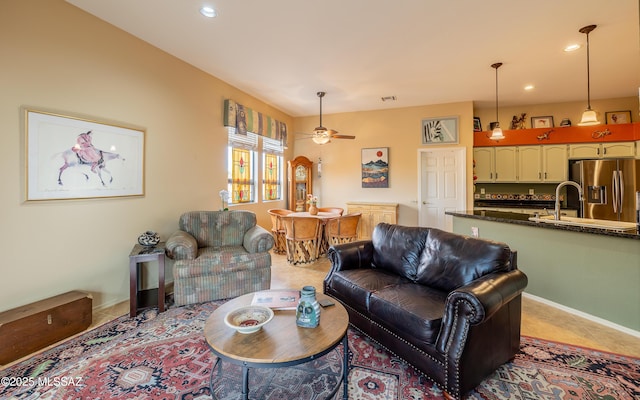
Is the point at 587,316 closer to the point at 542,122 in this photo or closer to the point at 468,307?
the point at 468,307

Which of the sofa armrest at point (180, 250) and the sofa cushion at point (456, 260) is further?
the sofa armrest at point (180, 250)

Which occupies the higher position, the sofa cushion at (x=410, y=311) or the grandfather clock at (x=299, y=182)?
the grandfather clock at (x=299, y=182)

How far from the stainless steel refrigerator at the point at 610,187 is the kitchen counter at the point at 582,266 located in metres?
2.90

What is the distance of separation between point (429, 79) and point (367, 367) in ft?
13.6

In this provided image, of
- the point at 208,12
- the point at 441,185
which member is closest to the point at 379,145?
the point at 441,185

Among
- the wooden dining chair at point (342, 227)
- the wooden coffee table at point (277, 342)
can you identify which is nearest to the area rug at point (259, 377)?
the wooden coffee table at point (277, 342)

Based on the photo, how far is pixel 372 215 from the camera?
5.82 meters

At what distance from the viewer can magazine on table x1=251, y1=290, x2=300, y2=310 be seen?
1.87 m

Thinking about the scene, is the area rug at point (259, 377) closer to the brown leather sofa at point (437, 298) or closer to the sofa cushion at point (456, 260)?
the brown leather sofa at point (437, 298)

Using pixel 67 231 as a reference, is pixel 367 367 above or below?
below

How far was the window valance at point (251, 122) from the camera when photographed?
444 cm

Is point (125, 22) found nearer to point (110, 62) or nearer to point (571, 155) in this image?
point (110, 62)

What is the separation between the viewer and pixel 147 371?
1.88 metres

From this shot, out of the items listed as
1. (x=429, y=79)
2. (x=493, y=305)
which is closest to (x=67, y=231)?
(x=493, y=305)
